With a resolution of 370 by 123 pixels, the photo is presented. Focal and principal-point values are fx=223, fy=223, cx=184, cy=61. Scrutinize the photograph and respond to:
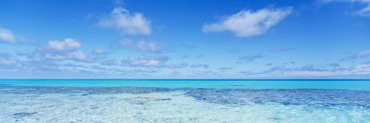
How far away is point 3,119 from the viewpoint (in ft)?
39.8

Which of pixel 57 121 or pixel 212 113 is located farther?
pixel 212 113

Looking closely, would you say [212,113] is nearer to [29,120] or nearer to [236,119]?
[236,119]

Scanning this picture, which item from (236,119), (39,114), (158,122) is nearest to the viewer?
(158,122)

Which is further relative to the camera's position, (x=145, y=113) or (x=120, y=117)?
(x=145, y=113)

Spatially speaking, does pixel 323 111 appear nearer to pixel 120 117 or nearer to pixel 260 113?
pixel 260 113

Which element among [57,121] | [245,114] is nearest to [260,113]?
[245,114]

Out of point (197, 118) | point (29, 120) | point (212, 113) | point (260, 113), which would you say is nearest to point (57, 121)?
point (29, 120)

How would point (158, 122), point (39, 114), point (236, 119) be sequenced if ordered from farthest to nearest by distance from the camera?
point (39, 114)
point (236, 119)
point (158, 122)

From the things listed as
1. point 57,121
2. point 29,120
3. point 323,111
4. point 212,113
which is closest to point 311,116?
point 323,111

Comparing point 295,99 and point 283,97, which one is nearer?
point 295,99

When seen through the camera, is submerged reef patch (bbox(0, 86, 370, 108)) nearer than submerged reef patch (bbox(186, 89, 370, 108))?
No

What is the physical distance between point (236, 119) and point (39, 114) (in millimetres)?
11784

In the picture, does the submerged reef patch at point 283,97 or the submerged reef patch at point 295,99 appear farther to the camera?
the submerged reef patch at point 283,97

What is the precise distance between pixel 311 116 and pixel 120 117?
1105 cm
